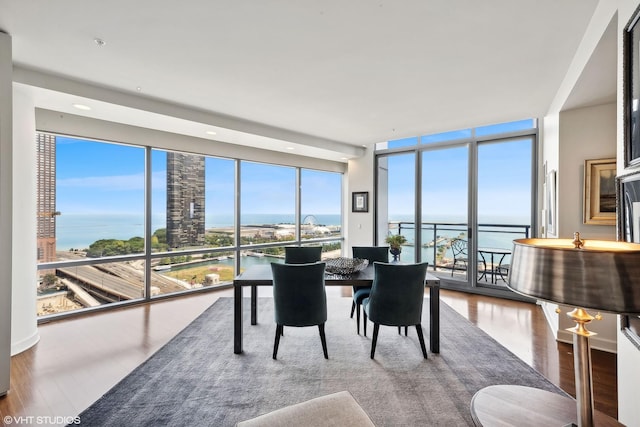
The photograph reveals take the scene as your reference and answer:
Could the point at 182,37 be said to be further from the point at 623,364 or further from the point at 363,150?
the point at 363,150

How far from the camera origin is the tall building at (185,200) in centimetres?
504

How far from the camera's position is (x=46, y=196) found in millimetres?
3898

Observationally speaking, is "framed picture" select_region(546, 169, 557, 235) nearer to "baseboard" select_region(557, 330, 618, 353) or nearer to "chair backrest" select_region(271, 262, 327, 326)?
"baseboard" select_region(557, 330, 618, 353)

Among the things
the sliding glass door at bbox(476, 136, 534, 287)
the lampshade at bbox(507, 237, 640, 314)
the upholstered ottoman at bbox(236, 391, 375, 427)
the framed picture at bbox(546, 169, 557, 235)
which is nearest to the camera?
the lampshade at bbox(507, 237, 640, 314)

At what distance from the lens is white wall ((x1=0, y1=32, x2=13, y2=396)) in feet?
7.58

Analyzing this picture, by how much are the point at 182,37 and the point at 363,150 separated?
16.1ft

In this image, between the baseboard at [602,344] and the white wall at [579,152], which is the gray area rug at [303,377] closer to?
the baseboard at [602,344]

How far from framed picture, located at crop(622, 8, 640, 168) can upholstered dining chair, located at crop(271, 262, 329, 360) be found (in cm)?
209

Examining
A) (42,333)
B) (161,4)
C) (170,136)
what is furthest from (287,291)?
(170,136)

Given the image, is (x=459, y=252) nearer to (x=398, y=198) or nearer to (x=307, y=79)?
(x=398, y=198)

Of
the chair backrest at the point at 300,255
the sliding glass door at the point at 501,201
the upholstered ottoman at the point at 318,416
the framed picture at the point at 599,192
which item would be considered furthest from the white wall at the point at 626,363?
the sliding glass door at the point at 501,201

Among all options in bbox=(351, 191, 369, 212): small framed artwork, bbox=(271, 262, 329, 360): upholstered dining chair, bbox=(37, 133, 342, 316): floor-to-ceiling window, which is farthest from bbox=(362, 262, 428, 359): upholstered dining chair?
bbox=(351, 191, 369, 212): small framed artwork

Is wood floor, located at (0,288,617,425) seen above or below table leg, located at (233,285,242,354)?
below

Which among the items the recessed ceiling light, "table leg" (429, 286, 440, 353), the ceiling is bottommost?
"table leg" (429, 286, 440, 353)
